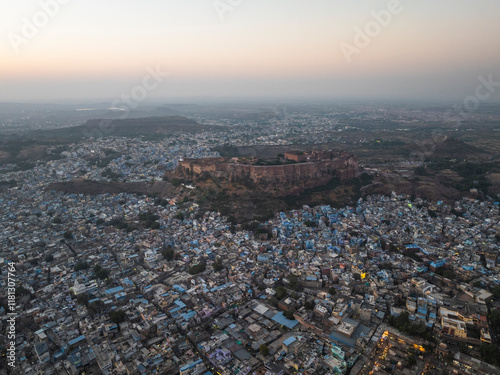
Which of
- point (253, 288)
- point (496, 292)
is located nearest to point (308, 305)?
point (253, 288)

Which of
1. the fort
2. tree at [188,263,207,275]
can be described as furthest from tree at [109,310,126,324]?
the fort

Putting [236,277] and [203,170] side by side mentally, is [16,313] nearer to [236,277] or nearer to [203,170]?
[236,277]

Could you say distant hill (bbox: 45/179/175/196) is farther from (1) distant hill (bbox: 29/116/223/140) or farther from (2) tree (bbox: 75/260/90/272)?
(1) distant hill (bbox: 29/116/223/140)

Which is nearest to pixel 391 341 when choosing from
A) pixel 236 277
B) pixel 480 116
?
pixel 236 277

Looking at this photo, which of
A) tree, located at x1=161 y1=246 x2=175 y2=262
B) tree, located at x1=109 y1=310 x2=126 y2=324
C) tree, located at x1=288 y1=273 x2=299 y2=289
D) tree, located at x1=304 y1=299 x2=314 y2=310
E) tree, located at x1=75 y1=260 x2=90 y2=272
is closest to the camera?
tree, located at x1=109 y1=310 x2=126 y2=324

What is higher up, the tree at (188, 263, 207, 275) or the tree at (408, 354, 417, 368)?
the tree at (408, 354, 417, 368)

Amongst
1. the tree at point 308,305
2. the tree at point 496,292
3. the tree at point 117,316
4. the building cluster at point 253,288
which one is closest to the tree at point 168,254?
the building cluster at point 253,288
